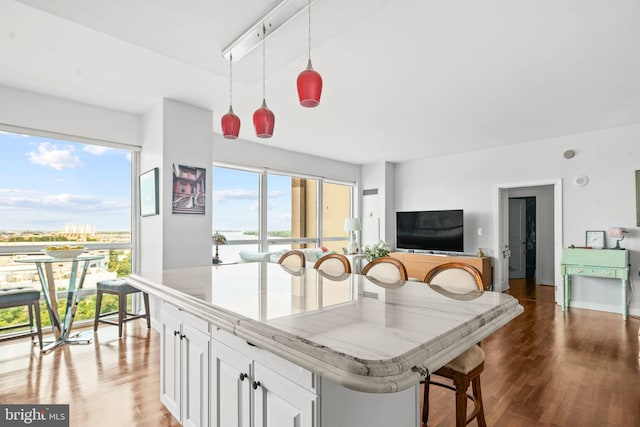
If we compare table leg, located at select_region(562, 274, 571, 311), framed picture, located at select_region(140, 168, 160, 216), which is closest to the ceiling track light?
framed picture, located at select_region(140, 168, 160, 216)

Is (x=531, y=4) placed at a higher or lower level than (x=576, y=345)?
higher

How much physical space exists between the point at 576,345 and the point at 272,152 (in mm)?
4781

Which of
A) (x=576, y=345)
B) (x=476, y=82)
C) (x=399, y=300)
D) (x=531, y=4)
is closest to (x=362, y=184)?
(x=476, y=82)

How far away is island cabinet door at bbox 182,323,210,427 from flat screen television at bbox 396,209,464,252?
5.35 metres

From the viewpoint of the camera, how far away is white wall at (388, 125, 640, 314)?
175 inches

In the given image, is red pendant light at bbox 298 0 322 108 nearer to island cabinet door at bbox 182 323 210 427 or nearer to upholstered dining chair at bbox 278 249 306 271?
island cabinet door at bbox 182 323 210 427

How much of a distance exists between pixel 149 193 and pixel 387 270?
9.57 ft

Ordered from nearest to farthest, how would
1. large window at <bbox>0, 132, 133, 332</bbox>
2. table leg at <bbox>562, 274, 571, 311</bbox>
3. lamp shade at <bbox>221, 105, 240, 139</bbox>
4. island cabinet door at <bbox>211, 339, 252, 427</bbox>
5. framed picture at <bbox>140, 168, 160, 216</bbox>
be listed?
island cabinet door at <bbox>211, 339, 252, 427</bbox> < lamp shade at <bbox>221, 105, 240, 139</bbox> < large window at <bbox>0, 132, 133, 332</bbox> < framed picture at <bbox>140, 168, 160, 216</bbox> < table leg at <bbox>562, 274, 571, 311</bbox>

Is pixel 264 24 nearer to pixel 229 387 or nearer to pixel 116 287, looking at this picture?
pixel 229 387

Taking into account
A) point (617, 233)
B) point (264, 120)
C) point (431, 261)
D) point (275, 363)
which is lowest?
point (431, 261)

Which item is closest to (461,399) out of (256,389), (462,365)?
(462,365)

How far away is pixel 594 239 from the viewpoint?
459 centimetres

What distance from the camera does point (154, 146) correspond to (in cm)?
376

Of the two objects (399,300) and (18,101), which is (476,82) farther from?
(18,101)
